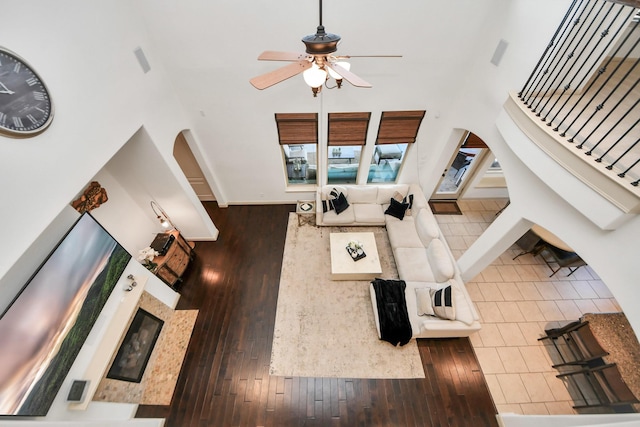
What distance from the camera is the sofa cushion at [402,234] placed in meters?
5.52

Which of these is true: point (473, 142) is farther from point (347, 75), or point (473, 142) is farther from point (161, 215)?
point (161, 215)

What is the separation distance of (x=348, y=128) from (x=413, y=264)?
3102 mm

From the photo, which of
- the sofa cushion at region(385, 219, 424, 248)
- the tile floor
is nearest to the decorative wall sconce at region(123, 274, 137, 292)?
the sofa cushion at region(385, 219, 424, 248)

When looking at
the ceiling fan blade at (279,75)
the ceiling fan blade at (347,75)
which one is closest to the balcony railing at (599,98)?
the ceiling fan blade at (347,75)

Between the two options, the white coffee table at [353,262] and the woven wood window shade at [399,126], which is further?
the woven wood window shade at [399,126]

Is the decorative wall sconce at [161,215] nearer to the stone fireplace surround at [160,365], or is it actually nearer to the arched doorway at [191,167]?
the stone fireplace surround at [160,365]

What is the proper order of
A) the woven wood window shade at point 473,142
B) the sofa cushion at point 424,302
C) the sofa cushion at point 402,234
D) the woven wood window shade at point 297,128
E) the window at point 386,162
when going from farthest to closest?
the window at point 386,162 → the woven wood window shade at point 473,142 → the sofa cushion at point 402,234 → the woven wood window shade at point 297,128 → the sofa cushion at point 424,302

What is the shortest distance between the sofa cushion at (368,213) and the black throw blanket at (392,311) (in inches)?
66.0

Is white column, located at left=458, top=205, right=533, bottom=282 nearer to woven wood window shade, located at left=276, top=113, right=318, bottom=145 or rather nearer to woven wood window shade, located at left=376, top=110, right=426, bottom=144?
woven wood window shade, located at left=376, top=110, right=426, bottom=144

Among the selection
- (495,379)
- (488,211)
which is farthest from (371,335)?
(488,211)

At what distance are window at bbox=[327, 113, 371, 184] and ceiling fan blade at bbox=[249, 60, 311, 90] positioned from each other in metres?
3.03

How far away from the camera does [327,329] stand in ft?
15.2

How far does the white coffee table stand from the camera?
5.05 meters

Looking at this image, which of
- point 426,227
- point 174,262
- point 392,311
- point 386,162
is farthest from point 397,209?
point 174,262
